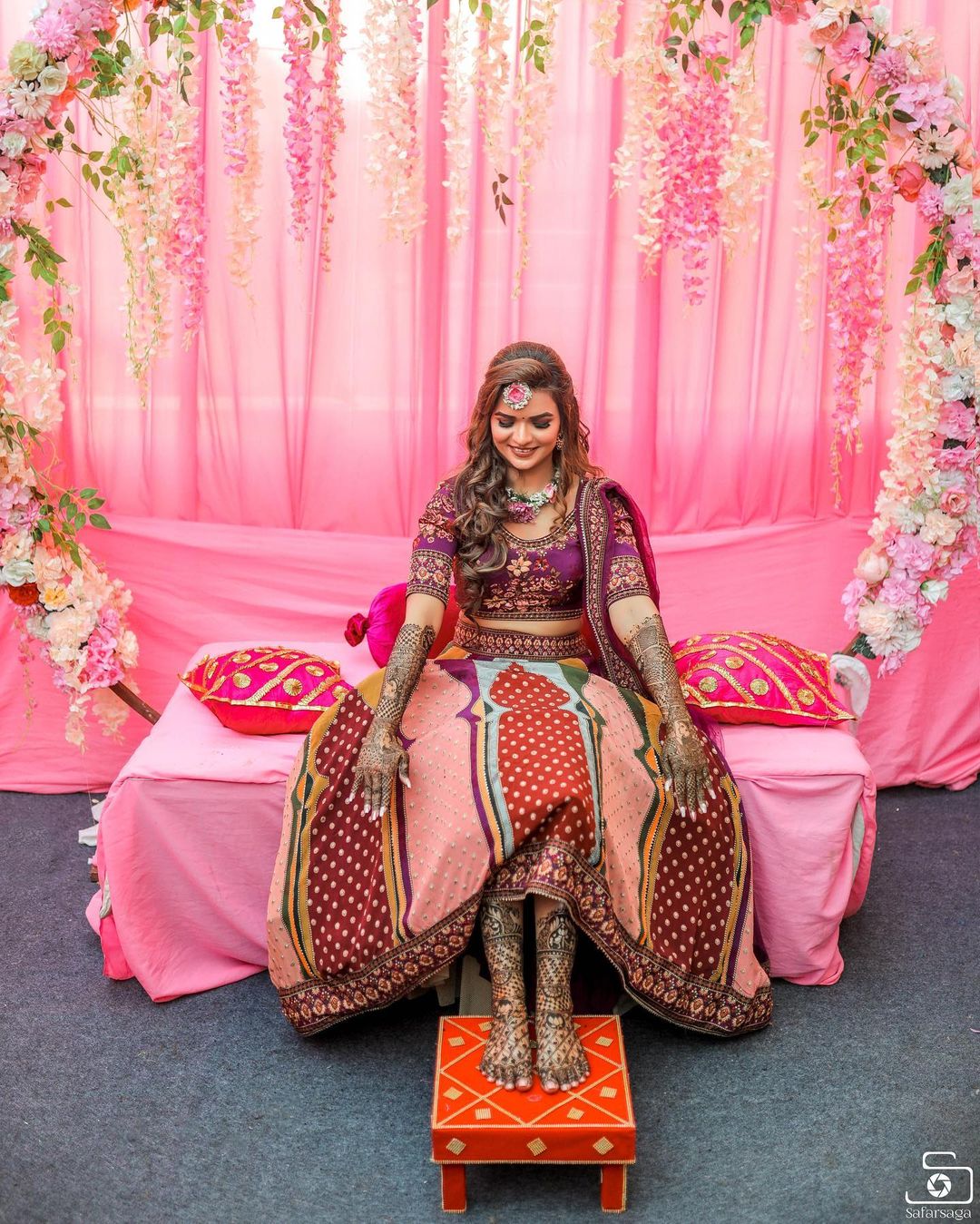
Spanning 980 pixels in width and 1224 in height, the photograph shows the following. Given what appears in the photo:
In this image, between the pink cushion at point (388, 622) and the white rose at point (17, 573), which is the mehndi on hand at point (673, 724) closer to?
the pink cushion at point (388, 622)

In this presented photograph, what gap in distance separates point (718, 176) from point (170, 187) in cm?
137

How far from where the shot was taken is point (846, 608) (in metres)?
3.27

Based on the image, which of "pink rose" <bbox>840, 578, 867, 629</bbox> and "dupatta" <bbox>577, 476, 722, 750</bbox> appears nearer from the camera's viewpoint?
"dupatta" <bbox>577, 476, 722, 750</bbox>

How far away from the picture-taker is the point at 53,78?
8.87 ft

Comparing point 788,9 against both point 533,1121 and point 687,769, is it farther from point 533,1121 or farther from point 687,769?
point 533,1121

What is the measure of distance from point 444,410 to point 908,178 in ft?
4.42

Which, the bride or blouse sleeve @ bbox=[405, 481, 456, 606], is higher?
blouse sleeve @ bbox=[405, 481, 456, 606]

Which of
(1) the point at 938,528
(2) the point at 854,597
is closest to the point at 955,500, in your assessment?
(1) the point at 938,528

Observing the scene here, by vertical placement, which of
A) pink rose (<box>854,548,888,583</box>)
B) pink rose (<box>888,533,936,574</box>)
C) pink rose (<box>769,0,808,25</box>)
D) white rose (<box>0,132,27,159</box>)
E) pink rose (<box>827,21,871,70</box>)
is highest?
pink rose (<box>769,0,808,25</box>)

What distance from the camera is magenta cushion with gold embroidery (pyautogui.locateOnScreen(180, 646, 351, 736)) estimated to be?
2.79m

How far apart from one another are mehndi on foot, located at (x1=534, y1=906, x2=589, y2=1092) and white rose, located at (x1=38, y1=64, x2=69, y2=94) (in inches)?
79.0

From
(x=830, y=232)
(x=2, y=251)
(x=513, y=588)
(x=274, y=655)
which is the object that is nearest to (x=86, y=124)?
(x=2, y=251)

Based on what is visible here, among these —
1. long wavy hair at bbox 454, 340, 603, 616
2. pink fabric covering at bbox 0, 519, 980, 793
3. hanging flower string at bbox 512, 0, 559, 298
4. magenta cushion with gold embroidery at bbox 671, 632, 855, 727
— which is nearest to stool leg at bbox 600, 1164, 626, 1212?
magenta cushion with gold embroidery at bbox 671, 632, 855, 727

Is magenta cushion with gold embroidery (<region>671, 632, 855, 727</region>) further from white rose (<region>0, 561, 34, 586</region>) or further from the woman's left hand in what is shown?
white rose (<region>0, 561, 34, 586</region>)
